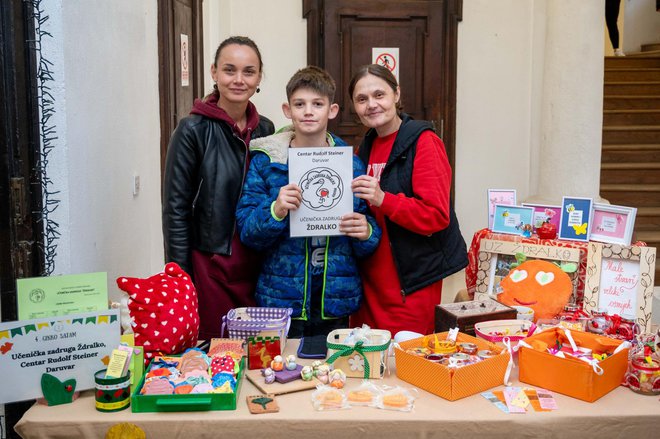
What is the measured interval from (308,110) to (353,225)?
0.39 m

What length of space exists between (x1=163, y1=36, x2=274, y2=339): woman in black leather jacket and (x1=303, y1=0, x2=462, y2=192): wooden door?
11.5ft

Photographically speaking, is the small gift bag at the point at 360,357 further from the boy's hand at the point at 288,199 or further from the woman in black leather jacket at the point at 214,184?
the woman in black leather jacket at the point at 214,184

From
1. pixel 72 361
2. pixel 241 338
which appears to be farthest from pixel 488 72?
pixel 72 361

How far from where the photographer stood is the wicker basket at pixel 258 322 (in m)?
2.01

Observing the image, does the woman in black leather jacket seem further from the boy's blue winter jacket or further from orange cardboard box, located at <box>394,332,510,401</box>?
orange cardboard box, located at <box>394,332,510,401</box>

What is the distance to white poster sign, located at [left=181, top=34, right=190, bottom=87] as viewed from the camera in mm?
4551

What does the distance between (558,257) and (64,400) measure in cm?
173

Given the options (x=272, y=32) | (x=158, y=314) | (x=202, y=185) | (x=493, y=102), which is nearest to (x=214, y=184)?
(x=202, y=185)

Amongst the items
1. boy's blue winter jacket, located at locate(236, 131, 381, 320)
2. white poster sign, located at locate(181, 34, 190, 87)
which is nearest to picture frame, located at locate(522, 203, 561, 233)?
boy's blue winter jacket, located at locate(236, 131, 381, 320)

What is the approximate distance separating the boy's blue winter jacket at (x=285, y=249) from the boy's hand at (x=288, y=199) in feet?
0.27

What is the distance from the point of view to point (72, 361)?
178 cm

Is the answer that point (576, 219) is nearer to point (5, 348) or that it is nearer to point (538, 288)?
point (538, 288)

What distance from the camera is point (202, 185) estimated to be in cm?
242

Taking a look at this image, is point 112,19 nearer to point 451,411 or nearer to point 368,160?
point 368,160
